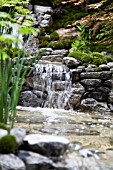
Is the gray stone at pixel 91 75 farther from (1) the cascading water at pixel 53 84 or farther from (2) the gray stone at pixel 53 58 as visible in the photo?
(2) the gray stone at pixel 53 58

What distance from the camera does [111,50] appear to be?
7.83m

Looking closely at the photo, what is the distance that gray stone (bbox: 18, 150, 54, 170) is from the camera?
207 centimetres

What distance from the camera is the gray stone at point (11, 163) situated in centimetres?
198

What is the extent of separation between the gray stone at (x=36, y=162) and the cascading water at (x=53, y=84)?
12.8ft

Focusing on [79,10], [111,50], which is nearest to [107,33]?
[111,50]

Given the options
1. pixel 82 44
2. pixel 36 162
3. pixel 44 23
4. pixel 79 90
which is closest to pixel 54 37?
pixel 44 23

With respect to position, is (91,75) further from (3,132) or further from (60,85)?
(3,132)

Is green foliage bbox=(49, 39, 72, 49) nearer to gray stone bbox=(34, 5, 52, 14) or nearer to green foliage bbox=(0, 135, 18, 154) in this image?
gray stone bbox=(34, 5, 52, 14)

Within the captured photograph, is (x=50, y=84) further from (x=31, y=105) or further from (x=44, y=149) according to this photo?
(x=44, y=149)

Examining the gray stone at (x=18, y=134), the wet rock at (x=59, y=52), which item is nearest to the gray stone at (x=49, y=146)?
the gray stone at (x=18, y=134)

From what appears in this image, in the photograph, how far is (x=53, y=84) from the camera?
6.23 metres

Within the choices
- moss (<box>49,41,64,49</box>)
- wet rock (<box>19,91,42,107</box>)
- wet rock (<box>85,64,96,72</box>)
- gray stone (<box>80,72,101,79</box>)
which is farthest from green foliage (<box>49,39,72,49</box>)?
wet rock (<box>19,91,42,107</box>)

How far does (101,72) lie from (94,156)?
3788 mm

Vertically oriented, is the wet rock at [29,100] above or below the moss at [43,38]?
below
